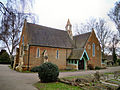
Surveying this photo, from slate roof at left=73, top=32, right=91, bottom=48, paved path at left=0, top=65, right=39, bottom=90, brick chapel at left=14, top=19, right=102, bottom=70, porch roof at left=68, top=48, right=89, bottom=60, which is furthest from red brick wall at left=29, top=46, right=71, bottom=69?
paved path at left=0, top=65, right=39, bottom=90

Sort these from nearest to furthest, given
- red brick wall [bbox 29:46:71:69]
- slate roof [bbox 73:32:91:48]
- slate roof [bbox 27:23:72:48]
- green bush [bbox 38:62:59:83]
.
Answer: green bush [bbox 38:62:59:83] < red brick wall [bbox 29:46:71:69] < slate roof [bbox 27:23:72:48] < slate roof [bbox 73:32:91:48]

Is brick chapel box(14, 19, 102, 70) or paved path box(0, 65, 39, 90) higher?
brick chapel box(14, 19, 102, 70)

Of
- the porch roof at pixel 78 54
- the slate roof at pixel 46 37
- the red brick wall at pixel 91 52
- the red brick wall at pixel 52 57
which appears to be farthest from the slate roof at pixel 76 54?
the red brick wall at pixel 91 52

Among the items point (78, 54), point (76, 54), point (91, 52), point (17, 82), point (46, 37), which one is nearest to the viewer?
point (17, 82)

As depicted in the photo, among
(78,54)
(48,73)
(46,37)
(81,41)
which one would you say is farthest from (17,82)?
(81,41)

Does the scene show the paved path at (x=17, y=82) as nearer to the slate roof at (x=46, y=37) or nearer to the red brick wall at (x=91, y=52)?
the slate roof at (x=46, y=37)

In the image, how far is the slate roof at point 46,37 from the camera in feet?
78.2

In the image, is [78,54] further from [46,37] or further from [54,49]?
[46,37]

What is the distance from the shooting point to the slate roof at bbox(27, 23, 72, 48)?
78.2ft

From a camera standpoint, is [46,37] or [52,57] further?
[46,37]

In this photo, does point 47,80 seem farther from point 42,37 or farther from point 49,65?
point 42,37

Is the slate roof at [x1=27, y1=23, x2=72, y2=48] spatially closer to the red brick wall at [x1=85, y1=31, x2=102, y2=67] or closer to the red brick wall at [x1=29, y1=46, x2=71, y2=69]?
the red brick wall at [x1=29, y1=46, x2=71, y2=69]

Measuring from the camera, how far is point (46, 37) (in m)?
26.3

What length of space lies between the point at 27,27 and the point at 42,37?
4103 millimetres
